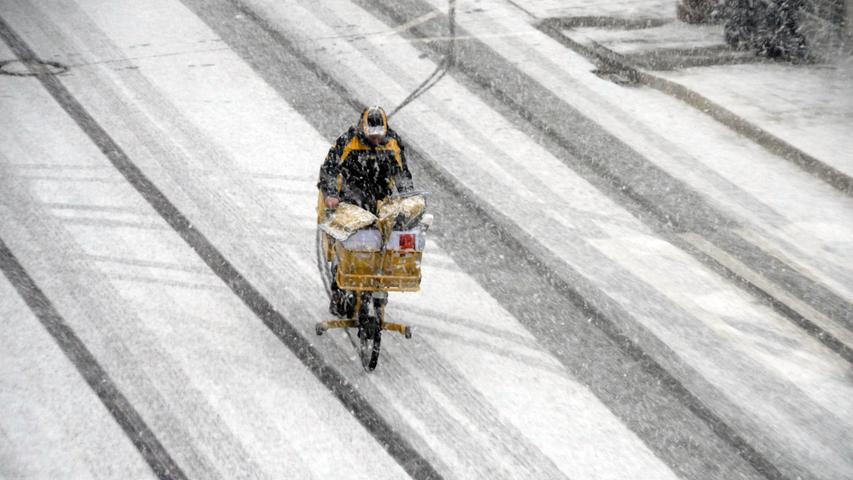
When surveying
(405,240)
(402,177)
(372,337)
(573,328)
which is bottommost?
(573,328)

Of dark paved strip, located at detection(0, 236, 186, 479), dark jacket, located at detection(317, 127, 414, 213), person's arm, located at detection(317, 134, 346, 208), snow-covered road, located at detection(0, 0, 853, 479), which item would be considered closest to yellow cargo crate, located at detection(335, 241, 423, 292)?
person's arm, located at detection(317, 134, 346, 208)

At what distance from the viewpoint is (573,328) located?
26.7 ft

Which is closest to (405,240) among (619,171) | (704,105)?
(619,171)

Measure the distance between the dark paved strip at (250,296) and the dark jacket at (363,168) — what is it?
131 centimetres

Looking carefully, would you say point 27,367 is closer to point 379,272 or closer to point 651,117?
point 379,272

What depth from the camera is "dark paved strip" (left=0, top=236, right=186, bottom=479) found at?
6.27 metres

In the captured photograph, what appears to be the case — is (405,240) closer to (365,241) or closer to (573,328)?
(365,241)

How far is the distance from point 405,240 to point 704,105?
23.9 feet

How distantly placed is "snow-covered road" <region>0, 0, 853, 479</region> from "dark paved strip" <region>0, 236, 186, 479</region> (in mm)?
44

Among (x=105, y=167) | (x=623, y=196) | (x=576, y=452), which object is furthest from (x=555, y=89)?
(x=576, y=452)

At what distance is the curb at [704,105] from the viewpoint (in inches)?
445

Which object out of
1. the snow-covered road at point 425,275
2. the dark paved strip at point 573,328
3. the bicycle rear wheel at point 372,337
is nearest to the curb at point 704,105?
the snow-covered road at point 425,275

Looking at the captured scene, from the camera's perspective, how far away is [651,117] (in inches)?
483

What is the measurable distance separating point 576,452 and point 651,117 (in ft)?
21.9
